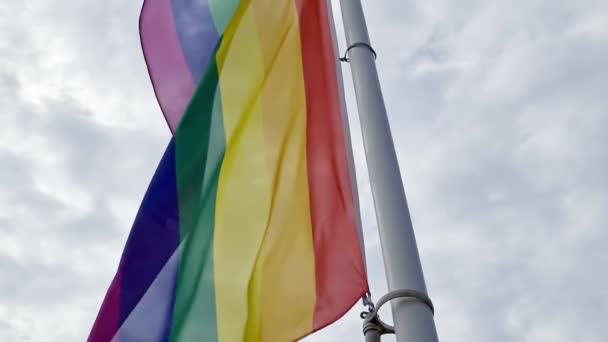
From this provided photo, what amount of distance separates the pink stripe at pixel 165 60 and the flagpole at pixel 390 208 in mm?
1719

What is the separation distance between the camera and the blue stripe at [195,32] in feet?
24.4

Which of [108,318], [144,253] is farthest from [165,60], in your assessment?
[108,318]

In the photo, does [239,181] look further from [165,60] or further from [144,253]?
[165,60]

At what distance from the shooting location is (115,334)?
5.55 metres

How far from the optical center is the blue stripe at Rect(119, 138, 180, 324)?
225 inches

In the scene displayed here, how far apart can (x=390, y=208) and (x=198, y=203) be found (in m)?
1.70

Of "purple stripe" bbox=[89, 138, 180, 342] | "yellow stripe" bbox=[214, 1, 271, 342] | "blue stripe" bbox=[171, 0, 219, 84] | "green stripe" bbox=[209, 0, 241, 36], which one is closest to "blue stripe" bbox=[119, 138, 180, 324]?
"purple stripe" bbox=[89, 138, 180, 342]

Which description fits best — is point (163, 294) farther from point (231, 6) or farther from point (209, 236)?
point (231, 6)

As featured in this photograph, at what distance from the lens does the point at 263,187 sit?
587 cm

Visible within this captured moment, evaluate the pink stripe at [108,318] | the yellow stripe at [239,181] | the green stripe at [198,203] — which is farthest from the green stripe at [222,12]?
the pink stripe at [108,318]

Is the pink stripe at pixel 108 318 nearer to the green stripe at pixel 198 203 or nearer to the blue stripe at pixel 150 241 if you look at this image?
the blue stripe at pixel 150 241

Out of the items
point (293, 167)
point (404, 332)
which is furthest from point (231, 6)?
point (404, 332)

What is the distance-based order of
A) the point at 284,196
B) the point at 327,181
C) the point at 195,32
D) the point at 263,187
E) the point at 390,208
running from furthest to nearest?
the point at 195,32, the point at 263,187, the point at 284,196, the point at 327,181, the point at 390,208

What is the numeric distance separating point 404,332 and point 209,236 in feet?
6.52
